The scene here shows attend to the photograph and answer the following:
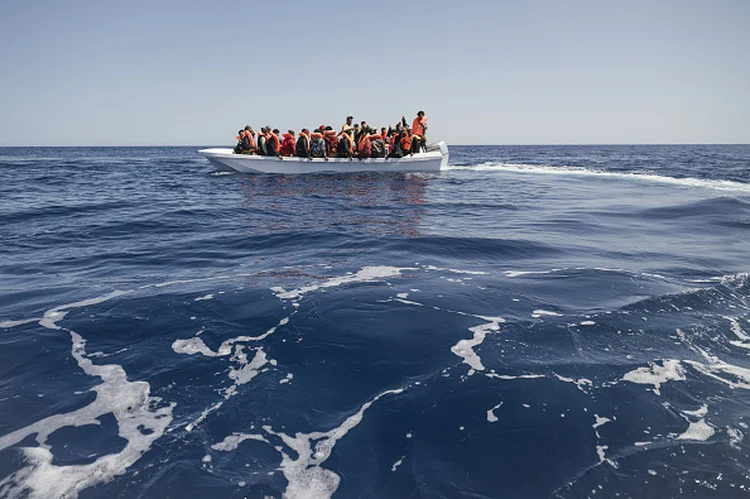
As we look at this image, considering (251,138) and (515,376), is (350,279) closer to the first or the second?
(515,376)

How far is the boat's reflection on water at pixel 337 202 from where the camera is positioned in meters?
12.4

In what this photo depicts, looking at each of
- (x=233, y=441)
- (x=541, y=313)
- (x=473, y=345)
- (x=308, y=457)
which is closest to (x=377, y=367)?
(x=473, y=345)

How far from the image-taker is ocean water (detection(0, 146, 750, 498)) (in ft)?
10.4

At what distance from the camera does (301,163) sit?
25.6 m

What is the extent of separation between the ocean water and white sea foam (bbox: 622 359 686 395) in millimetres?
22

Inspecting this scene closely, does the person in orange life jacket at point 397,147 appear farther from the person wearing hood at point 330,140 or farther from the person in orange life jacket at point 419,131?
the person wearing hood at point 330,140

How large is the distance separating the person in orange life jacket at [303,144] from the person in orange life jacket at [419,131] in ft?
22.2

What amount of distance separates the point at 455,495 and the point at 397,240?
780cm

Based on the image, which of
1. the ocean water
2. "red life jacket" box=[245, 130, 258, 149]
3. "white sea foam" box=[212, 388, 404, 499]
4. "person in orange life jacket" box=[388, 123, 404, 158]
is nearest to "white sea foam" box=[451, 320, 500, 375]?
the ocean water

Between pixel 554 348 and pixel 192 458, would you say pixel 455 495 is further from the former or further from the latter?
pixel 554 348

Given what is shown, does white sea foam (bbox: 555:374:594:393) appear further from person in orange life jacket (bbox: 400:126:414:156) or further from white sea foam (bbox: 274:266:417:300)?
person in orange life jacket (bbox: 400:126:414:156)

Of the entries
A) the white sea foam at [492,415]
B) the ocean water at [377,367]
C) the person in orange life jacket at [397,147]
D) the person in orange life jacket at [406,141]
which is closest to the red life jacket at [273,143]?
the person in orange life jacket at [397,147]

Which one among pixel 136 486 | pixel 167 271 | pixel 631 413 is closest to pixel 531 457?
pixel 631 413

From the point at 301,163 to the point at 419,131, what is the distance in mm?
7932
